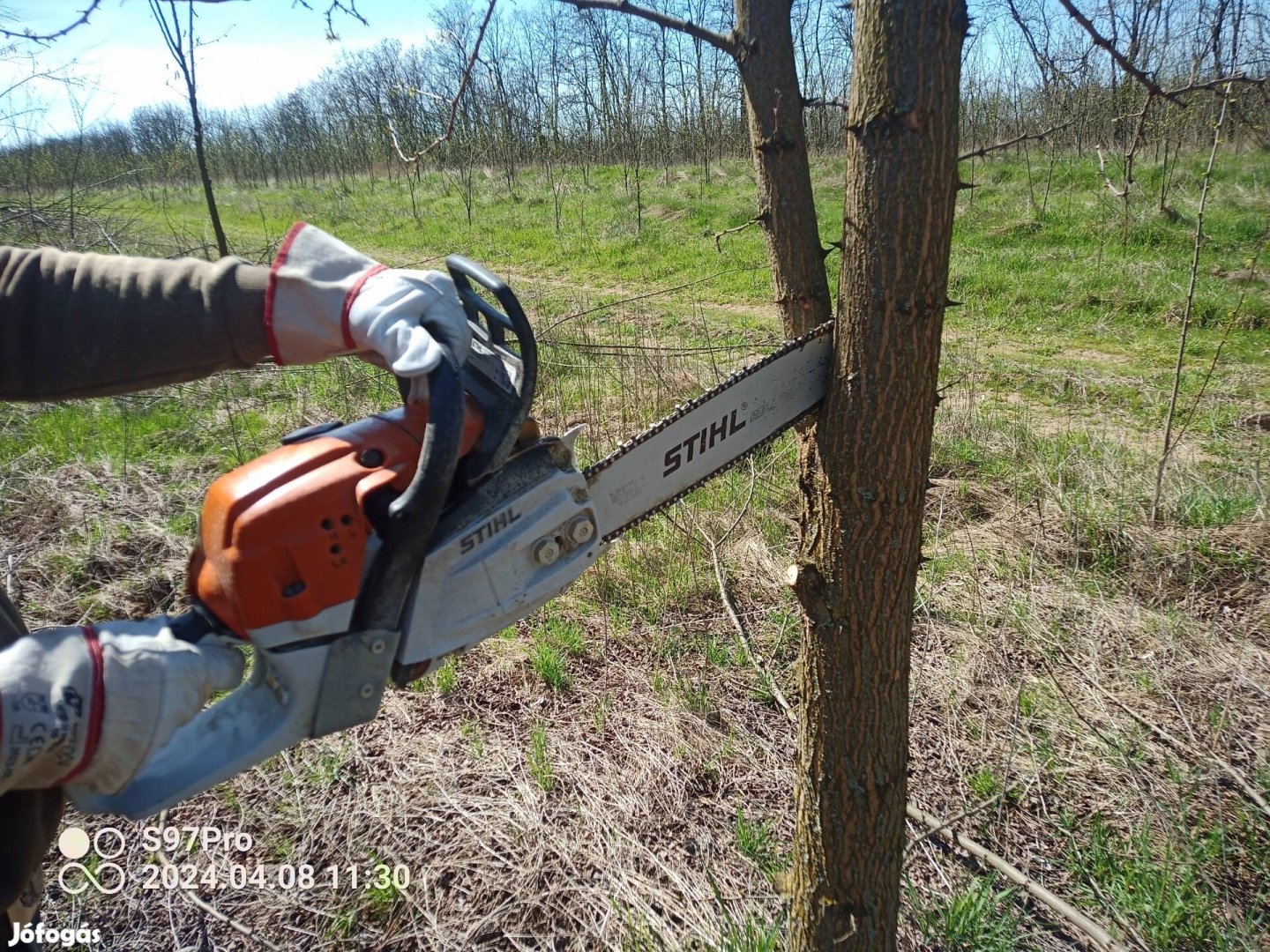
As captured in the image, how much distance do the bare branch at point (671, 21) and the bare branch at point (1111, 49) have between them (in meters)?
0.58

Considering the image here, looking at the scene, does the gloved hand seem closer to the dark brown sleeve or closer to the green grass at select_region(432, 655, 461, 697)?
the dark brown sleeve

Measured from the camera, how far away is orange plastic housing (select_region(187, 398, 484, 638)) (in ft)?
3.67

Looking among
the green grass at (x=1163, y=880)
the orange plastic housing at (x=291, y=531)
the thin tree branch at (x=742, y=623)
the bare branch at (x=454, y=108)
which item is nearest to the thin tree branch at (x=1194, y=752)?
the green grass at (x=1163, y=880)

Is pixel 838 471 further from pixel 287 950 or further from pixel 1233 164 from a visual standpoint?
pixel 1233 164

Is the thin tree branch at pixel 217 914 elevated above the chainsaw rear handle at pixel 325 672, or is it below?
below

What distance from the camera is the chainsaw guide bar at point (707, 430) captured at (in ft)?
4.77

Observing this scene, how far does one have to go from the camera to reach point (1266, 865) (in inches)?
77.6

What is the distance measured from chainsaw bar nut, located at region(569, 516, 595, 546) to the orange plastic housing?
30cm

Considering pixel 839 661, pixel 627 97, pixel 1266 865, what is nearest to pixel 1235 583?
pixel 1266 865

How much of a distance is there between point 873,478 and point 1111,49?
0.85 m

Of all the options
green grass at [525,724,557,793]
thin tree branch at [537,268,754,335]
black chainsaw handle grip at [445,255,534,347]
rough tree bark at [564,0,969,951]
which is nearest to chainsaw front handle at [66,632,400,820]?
black chainsaw handle grip at [445,255,534,347]

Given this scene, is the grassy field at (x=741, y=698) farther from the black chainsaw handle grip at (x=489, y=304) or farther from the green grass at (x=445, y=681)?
the black chainsaw handle grip at (x=489, y=304)

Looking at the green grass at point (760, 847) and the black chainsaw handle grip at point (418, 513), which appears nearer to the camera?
the black chainsaw handle grip at point (418, 513)

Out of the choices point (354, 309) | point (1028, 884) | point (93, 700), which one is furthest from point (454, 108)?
point (1028, 884)
